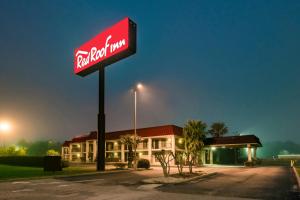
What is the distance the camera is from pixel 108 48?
1271 inches

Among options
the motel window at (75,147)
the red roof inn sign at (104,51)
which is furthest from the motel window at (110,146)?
the red roof inn sign at (104,51)

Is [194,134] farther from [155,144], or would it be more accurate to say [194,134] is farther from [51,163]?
[51,163]

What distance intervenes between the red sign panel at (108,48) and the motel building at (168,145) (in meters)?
20.2

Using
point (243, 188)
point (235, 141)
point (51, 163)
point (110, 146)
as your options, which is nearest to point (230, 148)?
point (235, 141)

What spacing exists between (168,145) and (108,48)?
2517 cm

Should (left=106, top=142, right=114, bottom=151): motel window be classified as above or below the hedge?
above

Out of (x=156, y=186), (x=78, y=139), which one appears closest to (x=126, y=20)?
(x=156, y=186)

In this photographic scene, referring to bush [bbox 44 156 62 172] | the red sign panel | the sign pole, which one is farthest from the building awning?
bush [bbox 44 156 62 172]

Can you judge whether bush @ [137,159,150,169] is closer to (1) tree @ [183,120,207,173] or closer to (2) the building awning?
(1) tree @ [183,120,207,173]

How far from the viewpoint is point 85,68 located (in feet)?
119

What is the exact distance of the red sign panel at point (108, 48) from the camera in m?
30.3

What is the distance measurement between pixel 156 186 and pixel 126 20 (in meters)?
20.2

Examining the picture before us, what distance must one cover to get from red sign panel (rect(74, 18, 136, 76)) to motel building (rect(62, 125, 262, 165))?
20184 mm

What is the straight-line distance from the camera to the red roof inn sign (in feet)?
99.7
